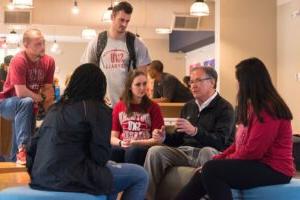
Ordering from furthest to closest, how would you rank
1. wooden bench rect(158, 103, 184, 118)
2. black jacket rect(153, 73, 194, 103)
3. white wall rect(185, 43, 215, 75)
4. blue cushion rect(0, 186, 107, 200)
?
white wall rect(185, 43, 215, 75) < black jacket rect(153, 73, 194, 103) < wooden bench rect(158, 103, 184, 118) < blue cushion rect(0, 186, 107, 200)

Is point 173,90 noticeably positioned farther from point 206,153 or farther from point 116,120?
point 206,153

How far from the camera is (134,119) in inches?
170

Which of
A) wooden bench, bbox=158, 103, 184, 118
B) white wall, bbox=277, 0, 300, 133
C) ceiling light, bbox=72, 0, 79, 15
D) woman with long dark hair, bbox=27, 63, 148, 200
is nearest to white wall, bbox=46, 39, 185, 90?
ceiling light, bbox=72, 0, 79, 15

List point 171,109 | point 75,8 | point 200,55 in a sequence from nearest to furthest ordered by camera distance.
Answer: point 171,109, point 75,8, point 200,55

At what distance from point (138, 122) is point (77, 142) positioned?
5.03 feet

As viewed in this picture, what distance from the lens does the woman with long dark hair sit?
277 centimetres

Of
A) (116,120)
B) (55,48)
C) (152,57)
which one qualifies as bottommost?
(116,120)

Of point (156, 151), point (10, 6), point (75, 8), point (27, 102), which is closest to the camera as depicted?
point (156, 151)

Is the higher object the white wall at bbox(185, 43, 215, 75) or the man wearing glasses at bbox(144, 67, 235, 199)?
the white wall at bbox(185, 43, 215, 75)

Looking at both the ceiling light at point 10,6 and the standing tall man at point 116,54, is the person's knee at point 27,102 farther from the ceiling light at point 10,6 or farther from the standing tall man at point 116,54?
the ceiling light at point 10,6

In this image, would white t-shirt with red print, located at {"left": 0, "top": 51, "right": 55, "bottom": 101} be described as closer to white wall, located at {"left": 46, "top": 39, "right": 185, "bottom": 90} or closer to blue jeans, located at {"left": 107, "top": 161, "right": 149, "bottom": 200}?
blue jeans, located at {"left": 107, "top": 161, "right": 149, "bottom": 200}

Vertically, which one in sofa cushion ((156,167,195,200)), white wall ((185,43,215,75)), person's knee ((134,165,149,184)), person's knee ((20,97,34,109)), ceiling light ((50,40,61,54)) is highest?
ceiling light ((50,40,61,54))

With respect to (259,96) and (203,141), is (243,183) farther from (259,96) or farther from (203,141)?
(203,141)

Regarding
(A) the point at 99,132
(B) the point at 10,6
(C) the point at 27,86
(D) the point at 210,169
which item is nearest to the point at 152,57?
(B) the point at 10,6
